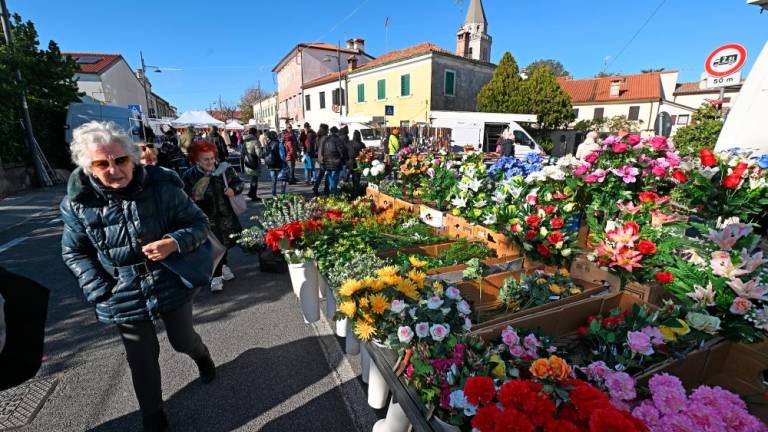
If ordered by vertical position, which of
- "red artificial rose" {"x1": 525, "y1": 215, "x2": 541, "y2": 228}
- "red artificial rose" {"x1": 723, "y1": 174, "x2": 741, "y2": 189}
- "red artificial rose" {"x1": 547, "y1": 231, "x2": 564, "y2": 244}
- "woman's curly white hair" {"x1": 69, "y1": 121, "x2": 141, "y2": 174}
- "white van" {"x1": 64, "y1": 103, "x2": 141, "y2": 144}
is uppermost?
"white van" {"x1": 64, "y1": 103, "x2": 141, "y2": 144}

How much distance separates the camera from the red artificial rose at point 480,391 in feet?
3.76

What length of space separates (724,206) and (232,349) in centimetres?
384

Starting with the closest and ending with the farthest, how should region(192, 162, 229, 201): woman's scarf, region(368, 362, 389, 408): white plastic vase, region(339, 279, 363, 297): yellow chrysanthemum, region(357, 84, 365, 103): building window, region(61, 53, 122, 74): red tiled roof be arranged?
region(339, 279, 363, 297): yellow chrysanthemum → region(368, 362, 389, 408): white plastic vase → region(192, 162, 229, 201): woman's scarf → region(61, 53, 122, 74): red tiled roof → region(357, 84, 365, 103): building window

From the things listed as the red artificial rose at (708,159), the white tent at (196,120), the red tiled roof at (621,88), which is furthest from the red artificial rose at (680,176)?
the red tiled roof at (621,88)

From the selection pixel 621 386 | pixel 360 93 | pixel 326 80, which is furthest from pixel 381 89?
pixel 621 386

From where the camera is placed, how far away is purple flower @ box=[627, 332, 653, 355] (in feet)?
4.88

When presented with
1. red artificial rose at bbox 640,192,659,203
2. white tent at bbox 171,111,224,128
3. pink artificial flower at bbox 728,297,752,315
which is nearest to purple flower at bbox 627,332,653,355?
pink artificial flower at bbox 728,297,752,315

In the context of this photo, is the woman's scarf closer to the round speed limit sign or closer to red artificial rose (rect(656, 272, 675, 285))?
red artificial rose (rect(656, 272, 675, 285))

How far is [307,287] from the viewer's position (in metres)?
3.17

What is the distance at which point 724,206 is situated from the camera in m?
2.48

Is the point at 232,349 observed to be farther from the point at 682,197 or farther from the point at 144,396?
the point at 682,197

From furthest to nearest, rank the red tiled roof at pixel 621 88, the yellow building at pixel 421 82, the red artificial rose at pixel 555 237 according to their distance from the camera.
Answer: the red tiled roof at pixel 621 88
the yellow building at pixel 421 82
the red artificial rose at pixel 555 237

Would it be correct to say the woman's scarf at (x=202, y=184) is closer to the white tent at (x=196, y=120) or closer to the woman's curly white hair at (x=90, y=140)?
the woman's curly white hair at (x=90, y=140)

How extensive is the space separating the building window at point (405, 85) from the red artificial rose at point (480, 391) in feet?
76.3
